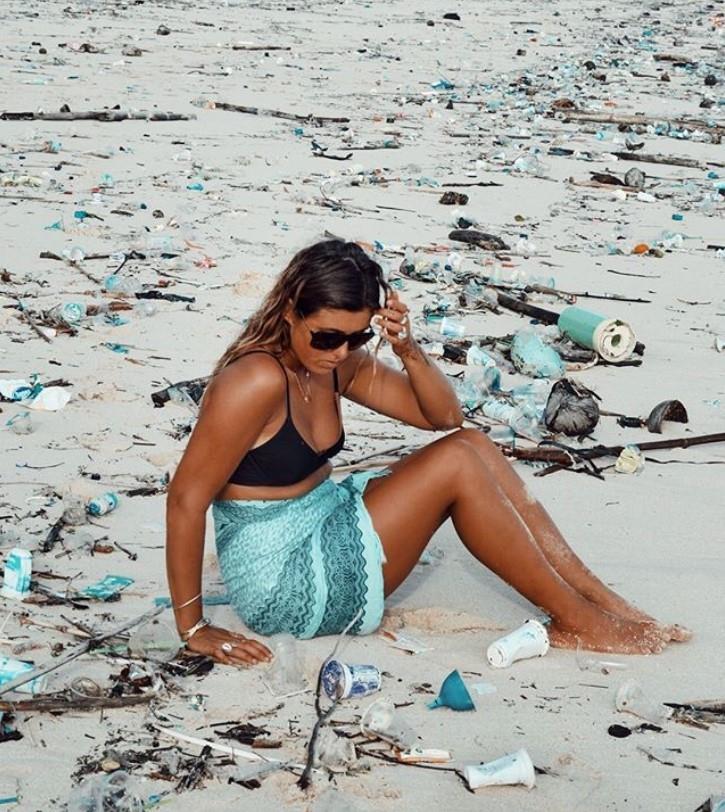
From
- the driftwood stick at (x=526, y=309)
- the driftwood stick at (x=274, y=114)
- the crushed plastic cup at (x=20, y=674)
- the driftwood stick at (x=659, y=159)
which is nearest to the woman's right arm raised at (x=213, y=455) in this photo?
the crushed plastic cup at (x=20, y=674)

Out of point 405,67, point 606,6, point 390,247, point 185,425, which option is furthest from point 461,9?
point 185,425

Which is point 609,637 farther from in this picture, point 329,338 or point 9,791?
point 9,791

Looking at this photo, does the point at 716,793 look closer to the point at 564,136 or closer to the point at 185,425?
the point at 185,425

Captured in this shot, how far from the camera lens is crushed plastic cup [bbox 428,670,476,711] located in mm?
3309

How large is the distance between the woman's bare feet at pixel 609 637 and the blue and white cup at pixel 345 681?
644mm

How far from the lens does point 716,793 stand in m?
2.99

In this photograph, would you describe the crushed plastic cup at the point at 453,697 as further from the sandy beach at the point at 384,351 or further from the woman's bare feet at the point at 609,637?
the woman's bare feet at the point at 609,637

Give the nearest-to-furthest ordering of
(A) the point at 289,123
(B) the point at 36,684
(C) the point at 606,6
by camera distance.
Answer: (B) the point at 36,684
(A) the point at 289,123
(C) the point at 606,6

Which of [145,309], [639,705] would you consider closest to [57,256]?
[145,309]

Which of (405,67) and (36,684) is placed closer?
(36,684)

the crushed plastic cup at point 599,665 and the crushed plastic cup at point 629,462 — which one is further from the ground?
the crushed plastic cup at point 629,462

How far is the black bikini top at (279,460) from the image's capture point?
11.5ft

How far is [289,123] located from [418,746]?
893 centimetres

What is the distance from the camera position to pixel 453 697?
3.31 metres
